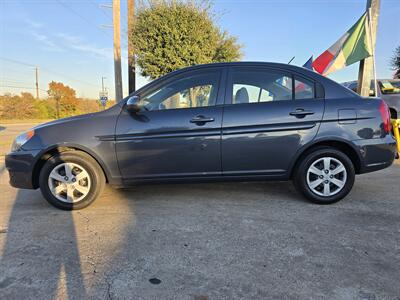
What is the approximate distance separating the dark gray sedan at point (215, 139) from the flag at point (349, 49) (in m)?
3.56

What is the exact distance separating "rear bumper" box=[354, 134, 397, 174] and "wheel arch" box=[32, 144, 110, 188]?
119 inches

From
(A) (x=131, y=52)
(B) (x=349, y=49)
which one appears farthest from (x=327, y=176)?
(A) (x=131, y=52)

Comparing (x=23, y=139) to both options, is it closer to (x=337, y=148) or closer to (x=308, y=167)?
(x=308, y=167)

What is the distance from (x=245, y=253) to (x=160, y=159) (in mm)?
1510

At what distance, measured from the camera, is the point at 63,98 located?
156 ft

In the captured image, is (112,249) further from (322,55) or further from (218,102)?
(322,55)

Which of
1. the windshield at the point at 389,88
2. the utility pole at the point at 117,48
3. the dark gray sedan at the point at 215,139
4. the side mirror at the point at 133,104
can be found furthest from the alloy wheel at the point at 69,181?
the utility pole at the point at 117,48

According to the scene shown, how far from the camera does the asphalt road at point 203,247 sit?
205 centimetres

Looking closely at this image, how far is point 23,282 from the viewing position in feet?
7.04

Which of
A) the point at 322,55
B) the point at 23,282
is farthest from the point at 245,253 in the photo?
the point at 322,55

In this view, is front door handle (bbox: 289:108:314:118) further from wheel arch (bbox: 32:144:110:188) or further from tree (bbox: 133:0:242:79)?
tree (bbox: 133:0:242:79)

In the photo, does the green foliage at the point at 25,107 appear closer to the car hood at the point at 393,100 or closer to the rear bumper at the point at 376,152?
the car hood at the point at 393,100

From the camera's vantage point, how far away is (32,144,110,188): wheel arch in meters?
3.45

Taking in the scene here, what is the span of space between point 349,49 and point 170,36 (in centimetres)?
542
